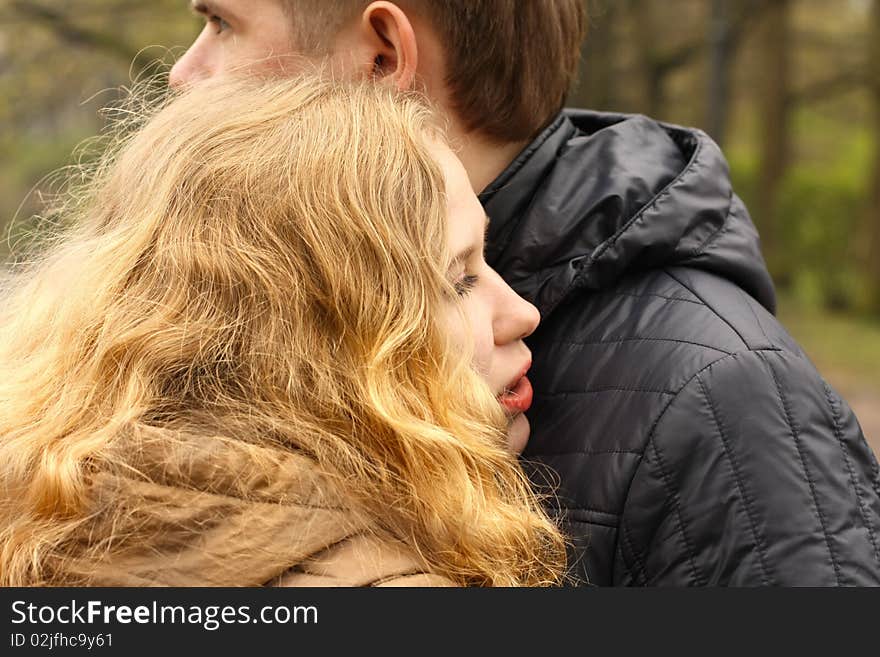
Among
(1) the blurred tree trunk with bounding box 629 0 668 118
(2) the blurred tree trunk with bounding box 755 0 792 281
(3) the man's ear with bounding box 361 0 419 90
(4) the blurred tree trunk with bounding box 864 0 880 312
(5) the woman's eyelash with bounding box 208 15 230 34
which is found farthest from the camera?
(2) the blurred tree trunk with bounding box 755 0 792 281

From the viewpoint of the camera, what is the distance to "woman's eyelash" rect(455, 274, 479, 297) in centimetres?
202

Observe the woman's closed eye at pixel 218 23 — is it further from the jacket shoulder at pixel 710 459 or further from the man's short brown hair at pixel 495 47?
the jacket shoulder at pixel 710 459

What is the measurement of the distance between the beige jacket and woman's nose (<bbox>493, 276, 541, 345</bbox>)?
0.50 metres

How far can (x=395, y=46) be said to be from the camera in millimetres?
2283

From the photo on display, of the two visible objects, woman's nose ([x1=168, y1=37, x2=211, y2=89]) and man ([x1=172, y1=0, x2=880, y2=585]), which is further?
woman's nose ([x1=168, y1=37, x2=211, y2=89])

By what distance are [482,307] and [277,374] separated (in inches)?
15.6

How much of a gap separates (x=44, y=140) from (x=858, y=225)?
12.1 meters

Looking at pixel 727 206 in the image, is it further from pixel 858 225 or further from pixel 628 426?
pixel 858 225

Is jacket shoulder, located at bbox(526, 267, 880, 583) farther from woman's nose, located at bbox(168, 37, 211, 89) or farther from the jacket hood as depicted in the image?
woman's nose, located at bbox(168, 37, 211, 89)

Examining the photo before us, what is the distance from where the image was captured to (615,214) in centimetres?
222

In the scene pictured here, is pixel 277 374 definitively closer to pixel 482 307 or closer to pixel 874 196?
pixel 482 307

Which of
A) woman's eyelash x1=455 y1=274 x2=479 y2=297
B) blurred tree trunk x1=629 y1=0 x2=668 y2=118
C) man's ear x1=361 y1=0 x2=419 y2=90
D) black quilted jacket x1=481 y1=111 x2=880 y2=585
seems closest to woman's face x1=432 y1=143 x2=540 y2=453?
woman's eyelash x1=455 y1=274 x2=479 y2=297

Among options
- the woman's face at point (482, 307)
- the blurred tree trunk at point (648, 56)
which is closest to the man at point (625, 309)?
the woman's face at point (482, 307)

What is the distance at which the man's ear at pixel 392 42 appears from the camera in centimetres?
225
